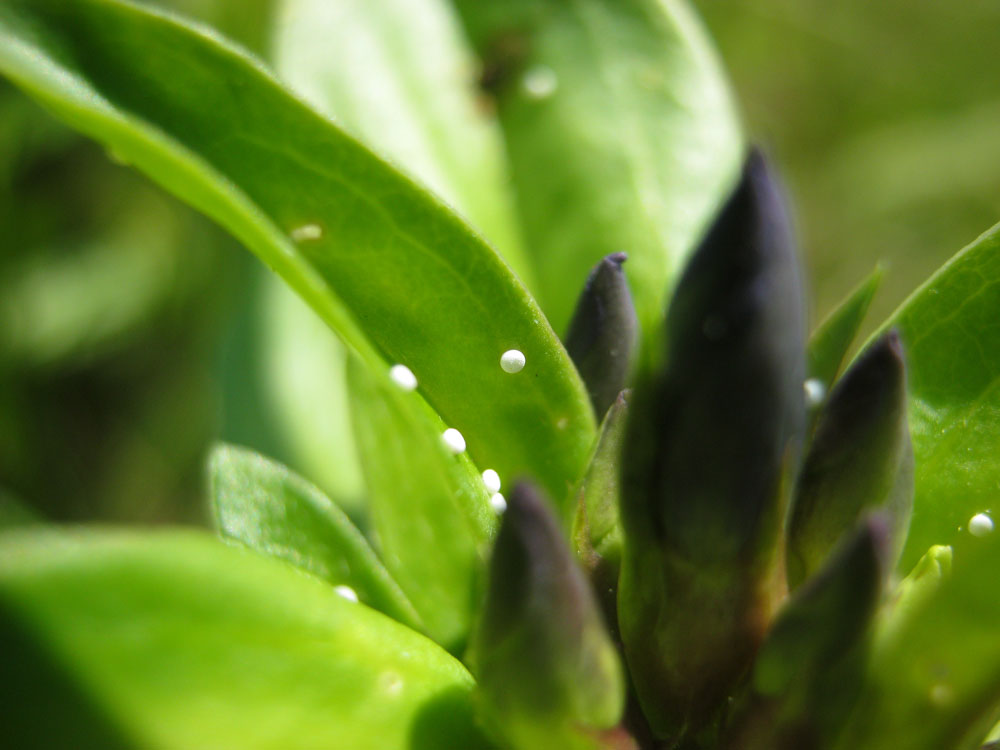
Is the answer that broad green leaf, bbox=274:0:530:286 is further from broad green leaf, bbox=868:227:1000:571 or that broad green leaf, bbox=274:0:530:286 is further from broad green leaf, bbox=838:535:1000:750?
broad green leaf, bbox=838:535:1000:750

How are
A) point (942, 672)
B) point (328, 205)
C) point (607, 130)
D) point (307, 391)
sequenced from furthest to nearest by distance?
point (307, 391)
point (607, 130)
point (328, 205)
point (942, 672)

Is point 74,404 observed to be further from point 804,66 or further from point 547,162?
point 804,66

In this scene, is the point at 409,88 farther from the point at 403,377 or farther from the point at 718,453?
the point at 718,453

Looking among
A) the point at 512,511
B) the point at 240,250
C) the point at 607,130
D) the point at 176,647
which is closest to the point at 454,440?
the point at 512,511

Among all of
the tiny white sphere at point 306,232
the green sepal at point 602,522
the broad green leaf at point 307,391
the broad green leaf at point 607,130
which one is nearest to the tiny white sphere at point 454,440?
the green sepal at point 602,522

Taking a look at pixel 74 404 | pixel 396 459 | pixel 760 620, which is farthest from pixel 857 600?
pixel 74 404

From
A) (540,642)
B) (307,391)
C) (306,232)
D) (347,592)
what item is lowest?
(307,391)
